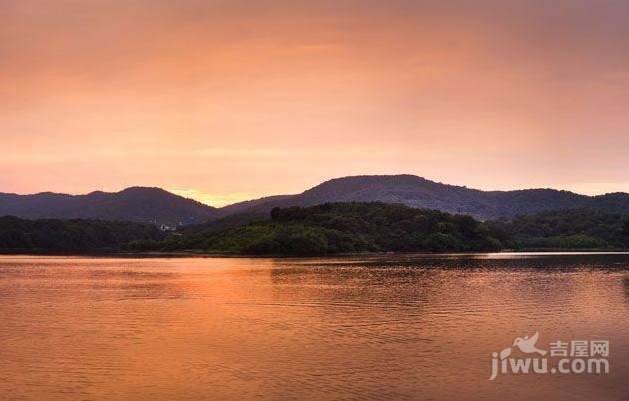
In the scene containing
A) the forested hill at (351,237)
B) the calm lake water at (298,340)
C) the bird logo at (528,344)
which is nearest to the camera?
the calm lake water at (298,340)

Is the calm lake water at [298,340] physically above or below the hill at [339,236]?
below

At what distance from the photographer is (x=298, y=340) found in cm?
2853

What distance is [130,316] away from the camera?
3778cm

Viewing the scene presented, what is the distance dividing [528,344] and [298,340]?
31.9ft

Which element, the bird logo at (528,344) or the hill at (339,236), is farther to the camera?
the hill at (339,236)

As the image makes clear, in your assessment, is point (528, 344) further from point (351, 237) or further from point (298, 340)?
point (351, 237)

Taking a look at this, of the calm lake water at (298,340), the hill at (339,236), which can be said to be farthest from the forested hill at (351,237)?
the calm lake water at (298,340)

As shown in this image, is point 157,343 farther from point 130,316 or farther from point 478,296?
point 478,296

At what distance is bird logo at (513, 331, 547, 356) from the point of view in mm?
25747

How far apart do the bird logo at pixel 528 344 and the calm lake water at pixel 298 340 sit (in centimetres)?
39

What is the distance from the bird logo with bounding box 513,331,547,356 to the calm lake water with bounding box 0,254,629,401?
0.39m

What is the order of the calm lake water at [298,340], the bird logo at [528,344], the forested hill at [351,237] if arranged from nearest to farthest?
1. the calm lake water at [298,340]
2. the bird logo at [528,344]
3. the forested hill at [351,237]

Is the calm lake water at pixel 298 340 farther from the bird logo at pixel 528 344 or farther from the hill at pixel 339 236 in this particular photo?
the hill at pixel 339 236

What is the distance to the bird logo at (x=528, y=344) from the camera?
2575 centimetres
